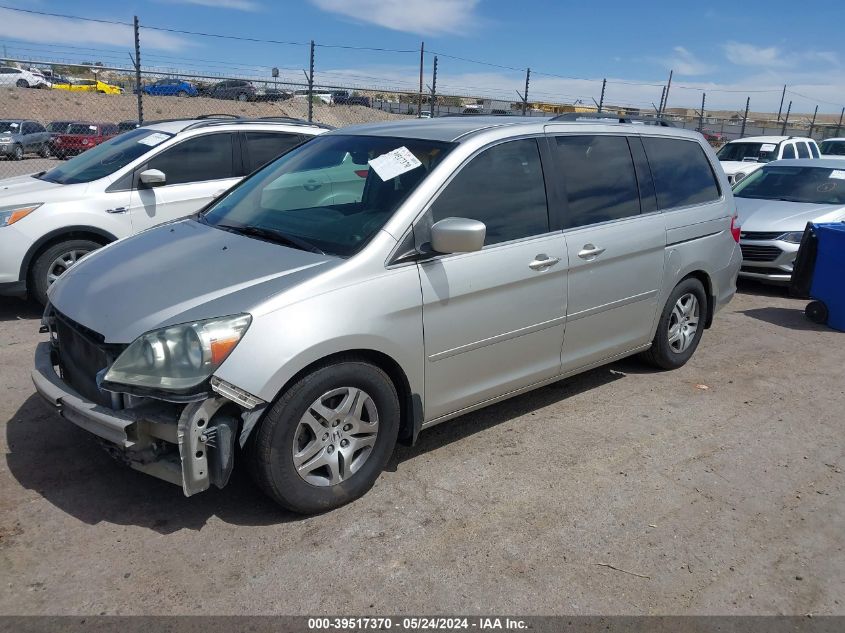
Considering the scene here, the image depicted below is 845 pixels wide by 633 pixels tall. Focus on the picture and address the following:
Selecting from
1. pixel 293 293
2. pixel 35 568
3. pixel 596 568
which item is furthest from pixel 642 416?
pixel 35 568

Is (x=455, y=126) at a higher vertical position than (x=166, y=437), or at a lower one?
higher

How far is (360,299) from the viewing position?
3285mm

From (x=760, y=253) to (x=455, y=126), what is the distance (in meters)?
5.77

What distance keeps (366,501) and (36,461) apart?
1.81 meters

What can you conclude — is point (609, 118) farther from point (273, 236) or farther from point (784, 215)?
point (784, 215)

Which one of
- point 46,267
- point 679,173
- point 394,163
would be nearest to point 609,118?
point 679,173

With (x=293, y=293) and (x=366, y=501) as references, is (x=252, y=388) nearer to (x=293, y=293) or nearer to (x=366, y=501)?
(x=293, y=293)

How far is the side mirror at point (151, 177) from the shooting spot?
6605mm

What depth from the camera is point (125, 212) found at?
6.63m

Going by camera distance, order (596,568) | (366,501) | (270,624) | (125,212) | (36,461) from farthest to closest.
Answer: (125,212)
(36,461)
(366,501)
(596,568)
(270,624)

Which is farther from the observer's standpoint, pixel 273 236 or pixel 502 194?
pixel 502 194

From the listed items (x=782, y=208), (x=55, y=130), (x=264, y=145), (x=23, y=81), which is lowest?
(x=55, y=130)

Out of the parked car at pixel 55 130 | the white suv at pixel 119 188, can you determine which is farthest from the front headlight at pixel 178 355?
the parked car at pixel 55 130

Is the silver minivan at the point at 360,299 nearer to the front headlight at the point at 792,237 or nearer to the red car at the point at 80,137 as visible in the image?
the front headlight at the point at 792,237
